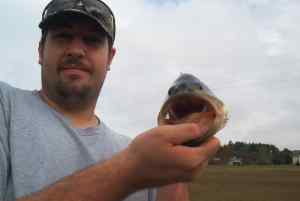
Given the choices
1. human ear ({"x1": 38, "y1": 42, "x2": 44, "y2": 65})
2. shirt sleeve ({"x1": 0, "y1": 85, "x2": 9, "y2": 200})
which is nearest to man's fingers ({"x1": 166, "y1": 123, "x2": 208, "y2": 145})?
shirt sleeve ({"x1": 0, "y1": 85, "x2": 9, "y2": 200})

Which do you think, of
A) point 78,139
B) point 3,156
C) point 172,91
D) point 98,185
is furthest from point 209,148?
point 3,156

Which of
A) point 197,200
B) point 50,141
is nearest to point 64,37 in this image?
point 50,141

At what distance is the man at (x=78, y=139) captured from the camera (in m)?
3.39

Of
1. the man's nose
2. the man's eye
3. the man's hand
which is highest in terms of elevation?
the man's eye

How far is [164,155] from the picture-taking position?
11.0 ft

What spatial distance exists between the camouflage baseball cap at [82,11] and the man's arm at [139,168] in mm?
1813

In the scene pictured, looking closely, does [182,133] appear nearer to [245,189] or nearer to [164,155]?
[164,155]

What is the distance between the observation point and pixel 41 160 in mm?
4039

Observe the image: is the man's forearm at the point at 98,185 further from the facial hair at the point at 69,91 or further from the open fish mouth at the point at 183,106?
the facial hair at the point at 69,91

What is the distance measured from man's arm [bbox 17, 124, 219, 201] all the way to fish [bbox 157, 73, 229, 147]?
0.48 feet

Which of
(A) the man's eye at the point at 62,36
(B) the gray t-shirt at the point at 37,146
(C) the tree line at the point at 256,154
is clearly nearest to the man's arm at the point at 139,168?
(B) the gray t-shirt at the point at 37,146

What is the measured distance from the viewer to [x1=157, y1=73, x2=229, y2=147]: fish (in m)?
3.58

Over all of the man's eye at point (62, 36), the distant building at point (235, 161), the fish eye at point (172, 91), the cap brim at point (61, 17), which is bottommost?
the distant building at point (235, 161)

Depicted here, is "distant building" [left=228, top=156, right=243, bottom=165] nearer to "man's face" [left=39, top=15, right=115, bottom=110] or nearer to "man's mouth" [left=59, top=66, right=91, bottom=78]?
"man's face" [left=39, top=15, right=115, bottom=110]
